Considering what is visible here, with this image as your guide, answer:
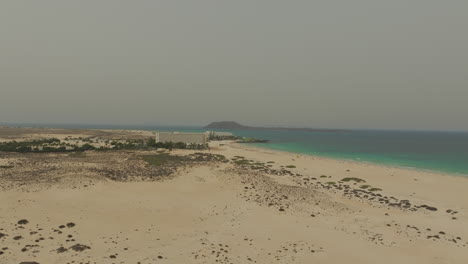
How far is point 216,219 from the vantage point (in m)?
25.0

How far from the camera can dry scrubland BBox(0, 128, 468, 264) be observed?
18.5 metres

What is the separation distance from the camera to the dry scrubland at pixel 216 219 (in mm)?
18531

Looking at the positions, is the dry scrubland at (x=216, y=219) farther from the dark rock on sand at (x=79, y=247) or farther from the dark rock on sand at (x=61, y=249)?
the dark rock on sand at (x=61, y=249)

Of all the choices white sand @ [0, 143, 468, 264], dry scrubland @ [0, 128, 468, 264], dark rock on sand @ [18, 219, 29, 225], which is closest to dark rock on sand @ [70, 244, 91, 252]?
dry scrubland @ [0, 128, 468, 264]

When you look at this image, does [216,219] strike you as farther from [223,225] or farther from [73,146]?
[73,146]

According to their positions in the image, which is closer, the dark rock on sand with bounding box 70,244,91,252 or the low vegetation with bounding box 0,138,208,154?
the dark rock on sand with bounding box 70,244,91,252

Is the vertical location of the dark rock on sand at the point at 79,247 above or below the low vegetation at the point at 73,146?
below

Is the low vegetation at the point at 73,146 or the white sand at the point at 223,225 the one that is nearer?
the white sand at the point at 223,225

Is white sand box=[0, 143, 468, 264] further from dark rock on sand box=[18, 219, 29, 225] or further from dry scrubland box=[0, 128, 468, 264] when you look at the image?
dark rock on sand box=[18, 219, 29, 225]

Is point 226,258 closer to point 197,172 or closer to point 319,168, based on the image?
point 197,172

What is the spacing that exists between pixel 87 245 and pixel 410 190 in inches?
1521

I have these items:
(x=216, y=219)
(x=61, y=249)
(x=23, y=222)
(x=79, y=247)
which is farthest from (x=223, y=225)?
(x=23, y=222)

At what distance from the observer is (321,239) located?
834 inches

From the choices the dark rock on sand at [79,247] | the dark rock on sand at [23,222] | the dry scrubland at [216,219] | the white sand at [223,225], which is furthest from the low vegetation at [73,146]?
the dark rock on sand at [79,247]
